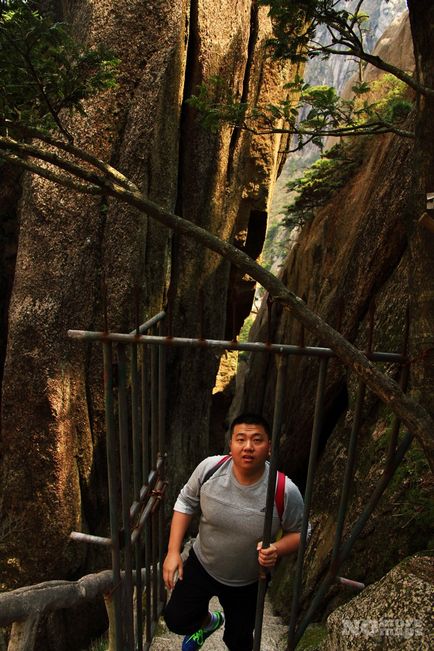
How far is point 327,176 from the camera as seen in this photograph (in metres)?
12.0

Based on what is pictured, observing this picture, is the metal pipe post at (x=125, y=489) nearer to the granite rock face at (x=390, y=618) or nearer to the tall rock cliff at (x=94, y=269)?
the granite rock face at (x=390, y=618)

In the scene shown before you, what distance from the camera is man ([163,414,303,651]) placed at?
2623 mm

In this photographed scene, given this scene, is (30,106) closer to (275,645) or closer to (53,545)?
(275,645)

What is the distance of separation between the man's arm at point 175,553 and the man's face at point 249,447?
0.49 m

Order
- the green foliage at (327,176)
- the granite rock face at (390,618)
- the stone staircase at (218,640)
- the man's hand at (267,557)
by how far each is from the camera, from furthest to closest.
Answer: the green foliage at (327,176), the stone staircase at (218,640), the man's hand at (267,557), the granite rock face at (390,618)

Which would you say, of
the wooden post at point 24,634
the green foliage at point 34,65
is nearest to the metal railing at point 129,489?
the wooden post at point 24,634

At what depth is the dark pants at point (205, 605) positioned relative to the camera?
2.89 m

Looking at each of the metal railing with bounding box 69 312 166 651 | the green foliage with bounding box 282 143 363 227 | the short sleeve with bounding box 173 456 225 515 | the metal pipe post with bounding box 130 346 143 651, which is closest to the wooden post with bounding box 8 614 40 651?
the metal railing with bounding box 69 312 166 651

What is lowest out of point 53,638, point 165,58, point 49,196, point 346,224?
point 53,638

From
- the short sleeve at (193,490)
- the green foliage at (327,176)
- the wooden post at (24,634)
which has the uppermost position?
the green foliage at (327,176)

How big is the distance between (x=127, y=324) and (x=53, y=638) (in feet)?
15.5

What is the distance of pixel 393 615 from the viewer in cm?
216

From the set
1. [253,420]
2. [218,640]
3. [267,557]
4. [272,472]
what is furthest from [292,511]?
[218,640]

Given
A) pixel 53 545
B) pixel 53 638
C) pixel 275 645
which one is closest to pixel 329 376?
pixel 275 645
